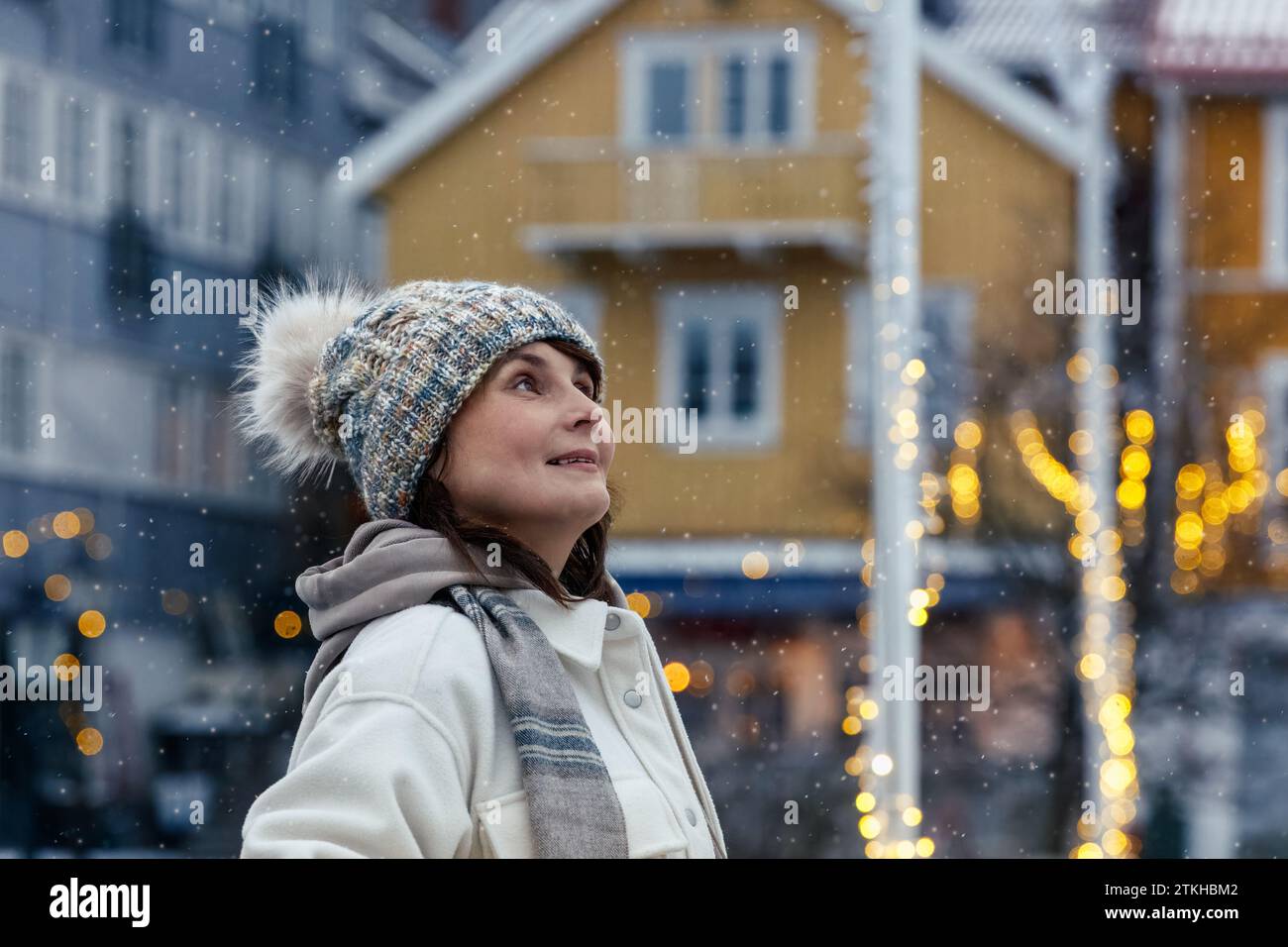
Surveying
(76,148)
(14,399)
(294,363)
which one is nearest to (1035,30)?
(76,148)

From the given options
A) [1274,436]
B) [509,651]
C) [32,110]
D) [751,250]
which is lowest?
[509,651]

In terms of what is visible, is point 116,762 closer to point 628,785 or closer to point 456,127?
point 456,127

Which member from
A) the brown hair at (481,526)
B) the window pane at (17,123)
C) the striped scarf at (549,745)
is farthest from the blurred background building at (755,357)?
the striped scarf at (549,745)

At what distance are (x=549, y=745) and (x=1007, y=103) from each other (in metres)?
4.42

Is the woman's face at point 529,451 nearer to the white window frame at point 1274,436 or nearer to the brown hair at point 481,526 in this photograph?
the brown hair at point 481,526

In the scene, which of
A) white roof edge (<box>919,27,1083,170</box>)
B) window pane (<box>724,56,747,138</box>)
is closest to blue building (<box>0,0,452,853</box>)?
window pane (<box>724,56,747,138</box>)

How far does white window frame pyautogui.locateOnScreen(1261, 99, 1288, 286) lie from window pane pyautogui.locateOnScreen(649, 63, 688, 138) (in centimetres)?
202

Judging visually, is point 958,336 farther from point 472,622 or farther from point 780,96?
point 472,622

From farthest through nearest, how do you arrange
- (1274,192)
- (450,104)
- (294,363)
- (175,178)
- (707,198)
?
(1274,192) → (175,178) → (707,198) → (450,104) → (294,363)

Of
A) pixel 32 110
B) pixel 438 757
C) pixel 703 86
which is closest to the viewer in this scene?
pixel 438 757

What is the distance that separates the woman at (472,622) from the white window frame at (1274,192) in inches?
190

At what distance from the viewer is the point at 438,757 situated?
0.91m

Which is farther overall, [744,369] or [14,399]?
[14,399]

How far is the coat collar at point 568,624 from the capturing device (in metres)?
1.02
